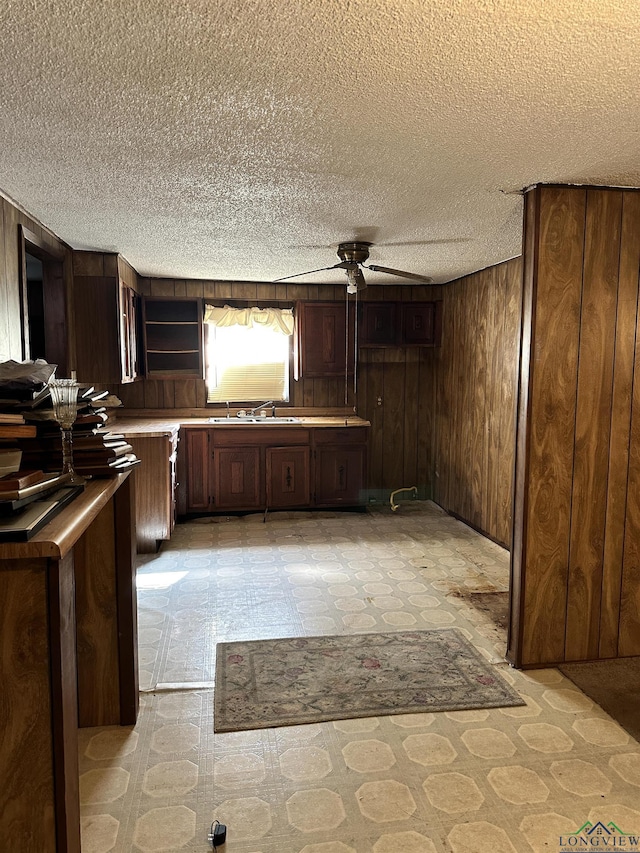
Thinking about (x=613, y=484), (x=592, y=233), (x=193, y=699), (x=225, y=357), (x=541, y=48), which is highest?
(x=541, y=48)

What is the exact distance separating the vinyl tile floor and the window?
2805 mm

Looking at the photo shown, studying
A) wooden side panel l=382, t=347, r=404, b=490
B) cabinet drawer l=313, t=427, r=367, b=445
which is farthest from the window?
wooden side panel l=382, t=347, r=404, b=490

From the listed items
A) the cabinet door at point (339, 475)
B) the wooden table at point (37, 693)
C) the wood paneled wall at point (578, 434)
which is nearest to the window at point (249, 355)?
the cabinet door at point (339, 475)

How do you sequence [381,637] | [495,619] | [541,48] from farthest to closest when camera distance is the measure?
[495,619], [381,637], [541,48]

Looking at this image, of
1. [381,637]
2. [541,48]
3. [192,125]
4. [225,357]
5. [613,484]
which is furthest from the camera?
[225,357]

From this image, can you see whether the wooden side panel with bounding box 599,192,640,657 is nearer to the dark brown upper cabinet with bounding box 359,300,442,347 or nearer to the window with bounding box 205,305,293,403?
the dark brown upper cabinet with bounding box 359,300,442,347

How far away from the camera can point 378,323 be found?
5.75 meters

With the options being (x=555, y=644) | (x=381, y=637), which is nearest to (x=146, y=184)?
(x=381, y=637)

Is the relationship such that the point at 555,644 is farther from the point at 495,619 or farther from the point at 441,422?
the point at 441,422

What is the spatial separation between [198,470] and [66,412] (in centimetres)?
345

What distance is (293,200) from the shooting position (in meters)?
2.77

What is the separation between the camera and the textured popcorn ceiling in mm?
1315

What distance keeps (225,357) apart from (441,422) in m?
2.24

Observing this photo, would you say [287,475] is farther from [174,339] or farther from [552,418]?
[552,418]
